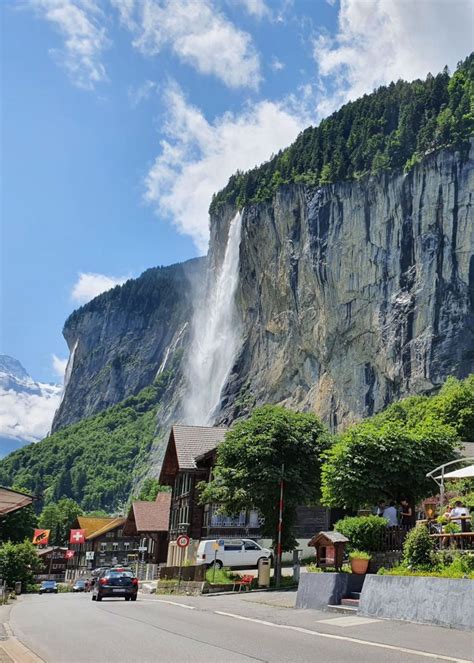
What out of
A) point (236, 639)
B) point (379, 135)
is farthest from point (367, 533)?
point (379, 135)

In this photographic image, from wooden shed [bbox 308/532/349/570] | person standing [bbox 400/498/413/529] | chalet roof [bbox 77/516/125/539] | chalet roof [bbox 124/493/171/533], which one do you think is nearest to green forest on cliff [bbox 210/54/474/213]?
chalet roof [bbox 124/493/171/533]

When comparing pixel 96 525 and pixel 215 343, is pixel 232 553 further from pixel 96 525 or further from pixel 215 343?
pixel 215 343

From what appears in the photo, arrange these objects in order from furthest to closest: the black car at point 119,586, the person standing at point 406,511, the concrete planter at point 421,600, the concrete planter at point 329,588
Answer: the black car at point 119,586, the person standing at point 406,511, the concrete planter at point 329,588, the concrete planter at point 421,600

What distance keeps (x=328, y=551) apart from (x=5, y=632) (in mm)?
8435

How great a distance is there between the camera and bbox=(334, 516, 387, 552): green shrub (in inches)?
709

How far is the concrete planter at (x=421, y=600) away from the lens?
12586mm

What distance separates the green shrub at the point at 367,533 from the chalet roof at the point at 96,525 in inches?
2881

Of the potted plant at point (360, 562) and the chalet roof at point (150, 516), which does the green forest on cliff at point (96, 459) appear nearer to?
the chalet roof at point (150, 516)

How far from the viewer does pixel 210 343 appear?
12488 cm

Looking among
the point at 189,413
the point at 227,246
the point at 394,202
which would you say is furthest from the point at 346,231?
the point at 189,413

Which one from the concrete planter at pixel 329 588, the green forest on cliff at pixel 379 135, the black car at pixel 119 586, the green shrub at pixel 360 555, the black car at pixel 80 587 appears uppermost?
the green forest on cliff at pixel 379 135

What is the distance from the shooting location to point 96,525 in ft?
309

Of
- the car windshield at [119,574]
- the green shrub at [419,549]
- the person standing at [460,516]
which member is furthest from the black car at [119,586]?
the green shrub at [419,549]

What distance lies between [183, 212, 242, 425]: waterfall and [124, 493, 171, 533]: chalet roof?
5435cm
